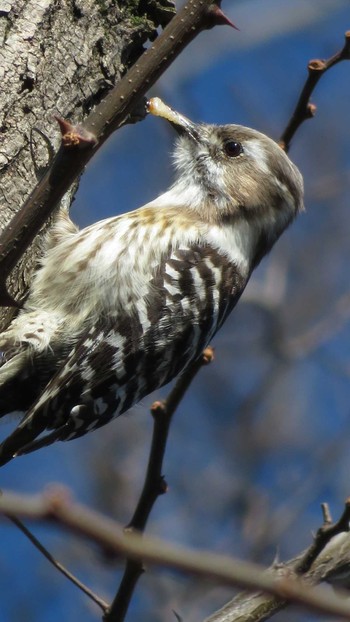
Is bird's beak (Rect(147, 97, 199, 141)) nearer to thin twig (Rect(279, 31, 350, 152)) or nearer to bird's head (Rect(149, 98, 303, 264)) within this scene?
bird's head (Rect(149, 98, 303, 264))

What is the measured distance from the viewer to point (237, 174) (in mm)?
4797

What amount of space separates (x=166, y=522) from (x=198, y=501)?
1.30 ft

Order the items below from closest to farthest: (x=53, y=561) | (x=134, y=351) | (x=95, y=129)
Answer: (x=95, y=129)
(x=53, y=561)
(x=134, y=351)

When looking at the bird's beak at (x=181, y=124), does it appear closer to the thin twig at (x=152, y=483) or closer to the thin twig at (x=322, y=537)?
the thin twig at (x=152, y=483)

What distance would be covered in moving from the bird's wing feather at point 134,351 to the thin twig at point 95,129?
65.5 inches

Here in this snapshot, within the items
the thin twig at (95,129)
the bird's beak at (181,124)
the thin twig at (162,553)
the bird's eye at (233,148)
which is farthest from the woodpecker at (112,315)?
the thin twig at (162,553)

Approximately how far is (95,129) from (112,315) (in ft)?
6.62

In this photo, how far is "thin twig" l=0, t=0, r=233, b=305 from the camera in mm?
1842

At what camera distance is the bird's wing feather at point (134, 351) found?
12.1 ft

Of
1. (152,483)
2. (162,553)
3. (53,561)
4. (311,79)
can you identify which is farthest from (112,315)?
(162,553)

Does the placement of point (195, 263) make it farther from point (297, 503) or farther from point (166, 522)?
point (166, 522)

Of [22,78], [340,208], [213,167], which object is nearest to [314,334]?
[340,208]

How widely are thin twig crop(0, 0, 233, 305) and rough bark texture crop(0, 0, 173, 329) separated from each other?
144 cm

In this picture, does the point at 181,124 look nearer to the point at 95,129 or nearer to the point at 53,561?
the point at 53,561
